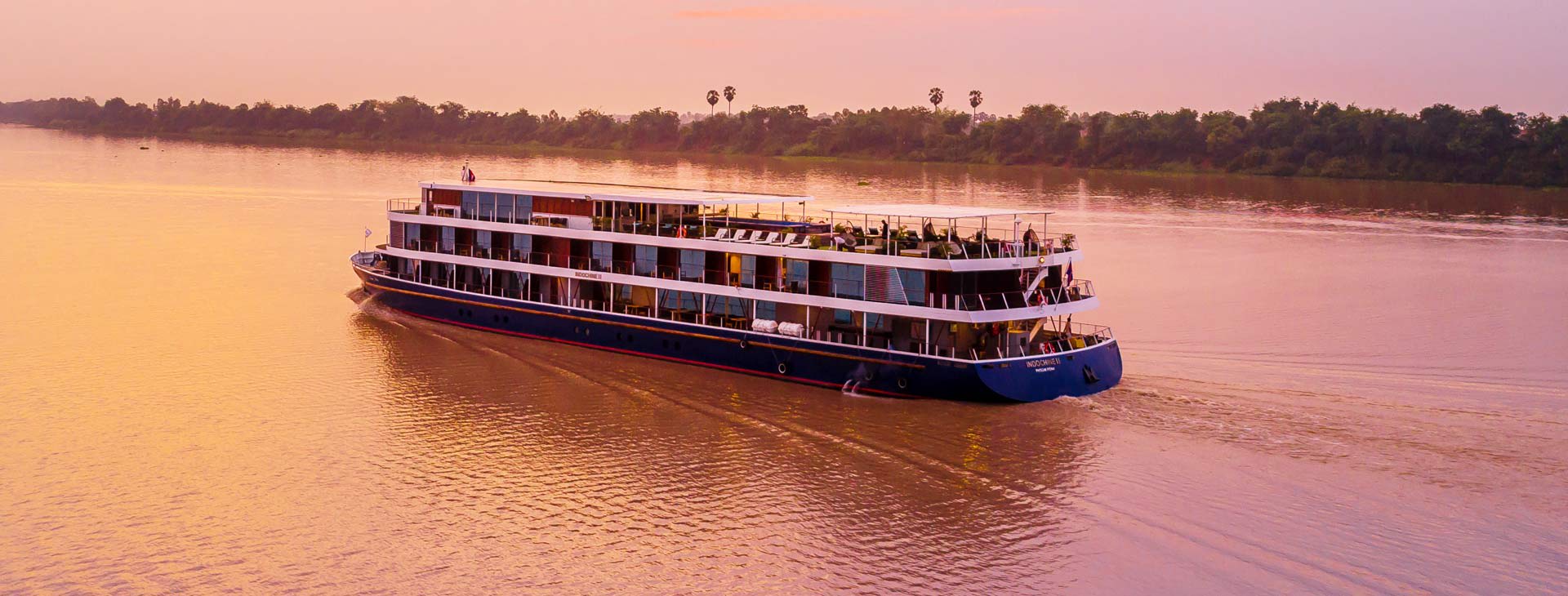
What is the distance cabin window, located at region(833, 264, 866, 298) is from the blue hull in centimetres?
164

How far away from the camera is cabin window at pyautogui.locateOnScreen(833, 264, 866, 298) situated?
3784 cm

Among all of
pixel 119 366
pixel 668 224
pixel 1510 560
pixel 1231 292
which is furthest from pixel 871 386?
pixel 1231 292

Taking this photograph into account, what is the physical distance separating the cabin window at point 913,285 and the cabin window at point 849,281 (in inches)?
50.4

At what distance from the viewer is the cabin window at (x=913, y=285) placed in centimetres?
3656

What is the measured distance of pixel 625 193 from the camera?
44562 mm

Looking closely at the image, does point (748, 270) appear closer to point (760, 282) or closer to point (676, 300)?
point (760, 282)

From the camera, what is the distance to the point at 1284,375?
130ft

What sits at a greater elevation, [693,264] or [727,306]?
[693,264]

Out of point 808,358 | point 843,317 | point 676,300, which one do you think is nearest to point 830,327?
point 843,317

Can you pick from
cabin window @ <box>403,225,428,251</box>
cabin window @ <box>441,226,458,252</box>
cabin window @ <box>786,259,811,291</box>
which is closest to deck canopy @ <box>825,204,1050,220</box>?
cabin window @ <box>786,259,811,291</box>

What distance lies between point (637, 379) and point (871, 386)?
7.30 meters

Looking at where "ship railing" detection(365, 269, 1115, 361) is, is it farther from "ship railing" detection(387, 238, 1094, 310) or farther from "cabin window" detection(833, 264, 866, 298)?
"cabin window" detection(833, 264, 866, 298)

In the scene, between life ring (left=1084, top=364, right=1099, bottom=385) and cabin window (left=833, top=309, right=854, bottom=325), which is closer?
life ring (left=1084, top=364, right=1099, bottom=385)

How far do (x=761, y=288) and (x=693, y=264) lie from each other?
2.70 metres
